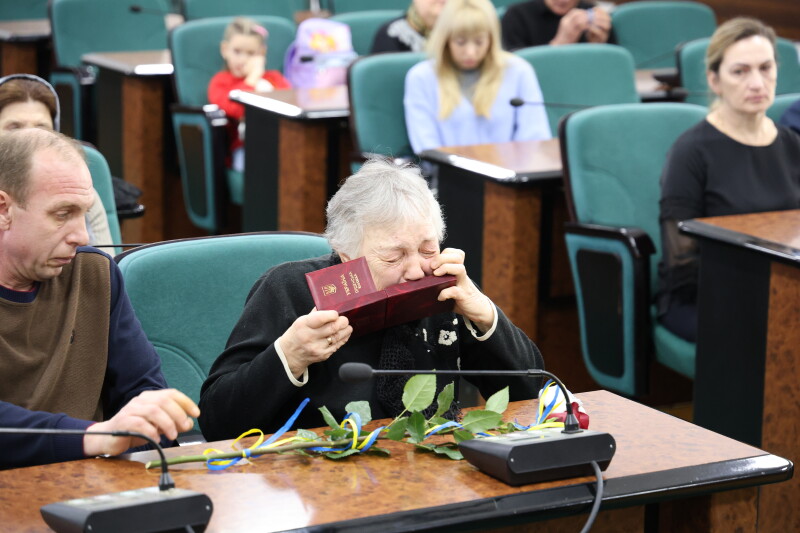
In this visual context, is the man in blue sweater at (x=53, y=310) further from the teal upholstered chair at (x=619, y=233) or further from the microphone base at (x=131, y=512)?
the teal upholstered chair at (x=619, y=233)

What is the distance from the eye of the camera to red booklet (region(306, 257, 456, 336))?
1678 millimetres

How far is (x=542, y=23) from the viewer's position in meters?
5.20

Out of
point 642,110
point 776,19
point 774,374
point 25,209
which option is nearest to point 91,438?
point 25,209

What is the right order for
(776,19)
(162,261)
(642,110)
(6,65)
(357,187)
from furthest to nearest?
(776,19) → (6,65) → (642,110) → (162,261) → (357,187)

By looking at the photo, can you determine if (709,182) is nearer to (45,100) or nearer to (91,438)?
(45,100)

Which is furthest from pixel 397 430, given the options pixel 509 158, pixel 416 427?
pixel 509 158

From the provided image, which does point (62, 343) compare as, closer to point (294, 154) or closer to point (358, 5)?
point (294, 154)

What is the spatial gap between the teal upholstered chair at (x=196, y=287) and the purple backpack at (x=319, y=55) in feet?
8.90

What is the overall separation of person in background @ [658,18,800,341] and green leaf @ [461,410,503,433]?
145cm

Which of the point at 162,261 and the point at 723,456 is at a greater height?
the point at 162,261

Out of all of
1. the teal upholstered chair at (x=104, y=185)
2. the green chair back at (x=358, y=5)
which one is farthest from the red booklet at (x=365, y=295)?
the green chair back at (x=358, y=5)

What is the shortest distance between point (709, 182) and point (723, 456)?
158cm

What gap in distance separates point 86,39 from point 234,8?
69 centimetres

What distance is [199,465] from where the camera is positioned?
149 centimetres
